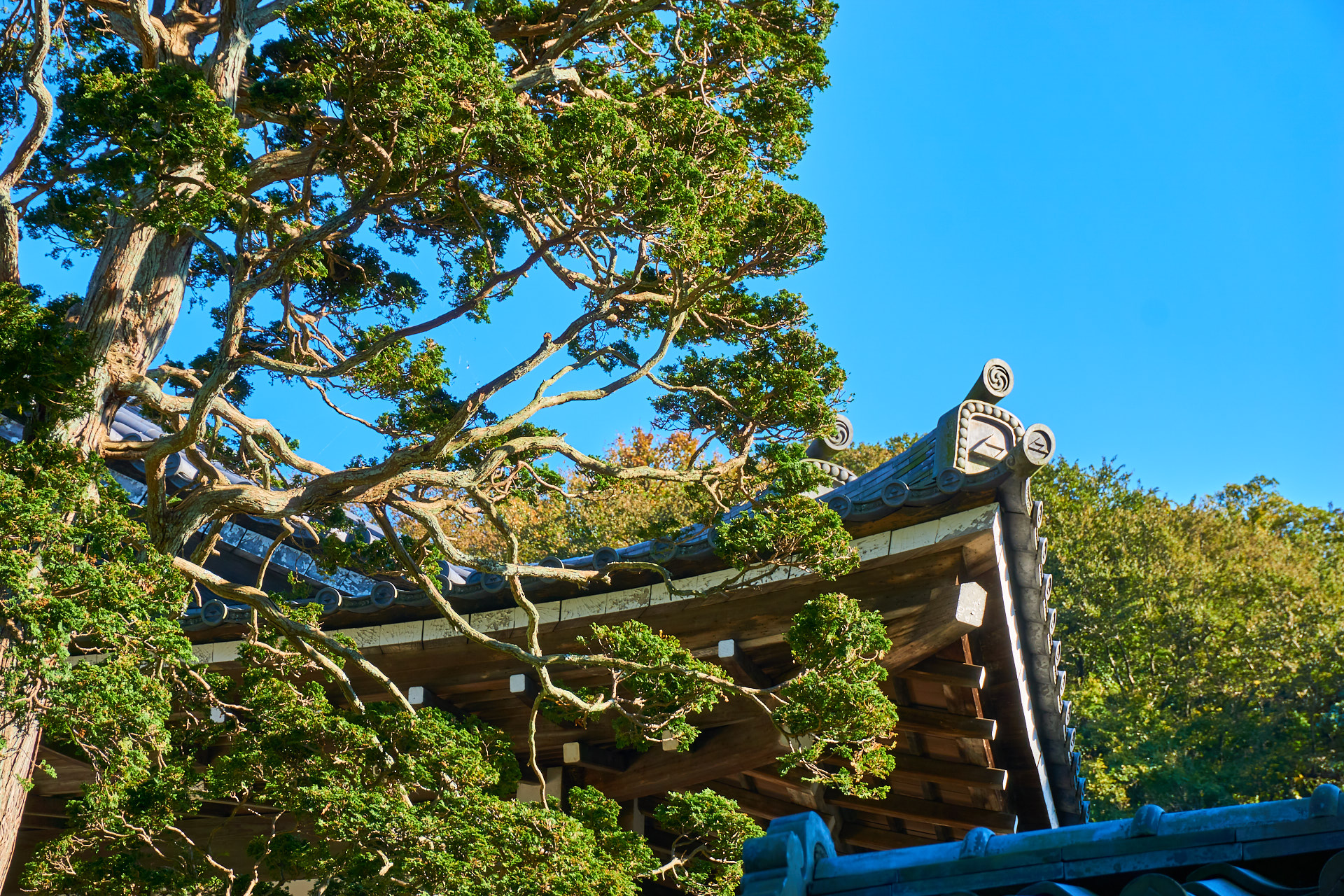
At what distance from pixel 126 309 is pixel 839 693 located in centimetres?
417

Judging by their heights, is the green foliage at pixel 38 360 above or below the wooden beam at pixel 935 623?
above

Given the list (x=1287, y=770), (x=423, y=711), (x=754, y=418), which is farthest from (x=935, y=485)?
(x=1287, y=770)

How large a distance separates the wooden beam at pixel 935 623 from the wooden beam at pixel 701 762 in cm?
90

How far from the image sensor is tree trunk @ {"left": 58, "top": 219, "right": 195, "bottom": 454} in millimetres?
5629

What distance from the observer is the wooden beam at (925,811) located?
7844 mm

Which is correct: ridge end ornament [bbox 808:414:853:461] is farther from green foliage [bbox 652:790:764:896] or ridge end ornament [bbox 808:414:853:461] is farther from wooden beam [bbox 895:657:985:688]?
green foliage [bbox 652:790:764:896]

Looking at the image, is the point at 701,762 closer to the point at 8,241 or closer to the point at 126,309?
the point at 126,309

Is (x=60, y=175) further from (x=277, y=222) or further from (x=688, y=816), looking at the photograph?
(x=688, y=816)

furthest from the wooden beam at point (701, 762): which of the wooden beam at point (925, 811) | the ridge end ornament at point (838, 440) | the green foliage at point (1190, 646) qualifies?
the green foliage at point (1190, 646)

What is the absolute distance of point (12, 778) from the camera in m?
5.02

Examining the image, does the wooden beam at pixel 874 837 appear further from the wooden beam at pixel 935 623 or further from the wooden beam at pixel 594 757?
the wooden beam at pixel 935 623

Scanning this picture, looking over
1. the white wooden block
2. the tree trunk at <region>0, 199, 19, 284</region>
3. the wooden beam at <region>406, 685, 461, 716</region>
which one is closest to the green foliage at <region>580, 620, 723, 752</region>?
the white wooden block

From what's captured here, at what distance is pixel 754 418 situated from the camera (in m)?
6.80

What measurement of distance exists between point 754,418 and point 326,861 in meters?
3.39
